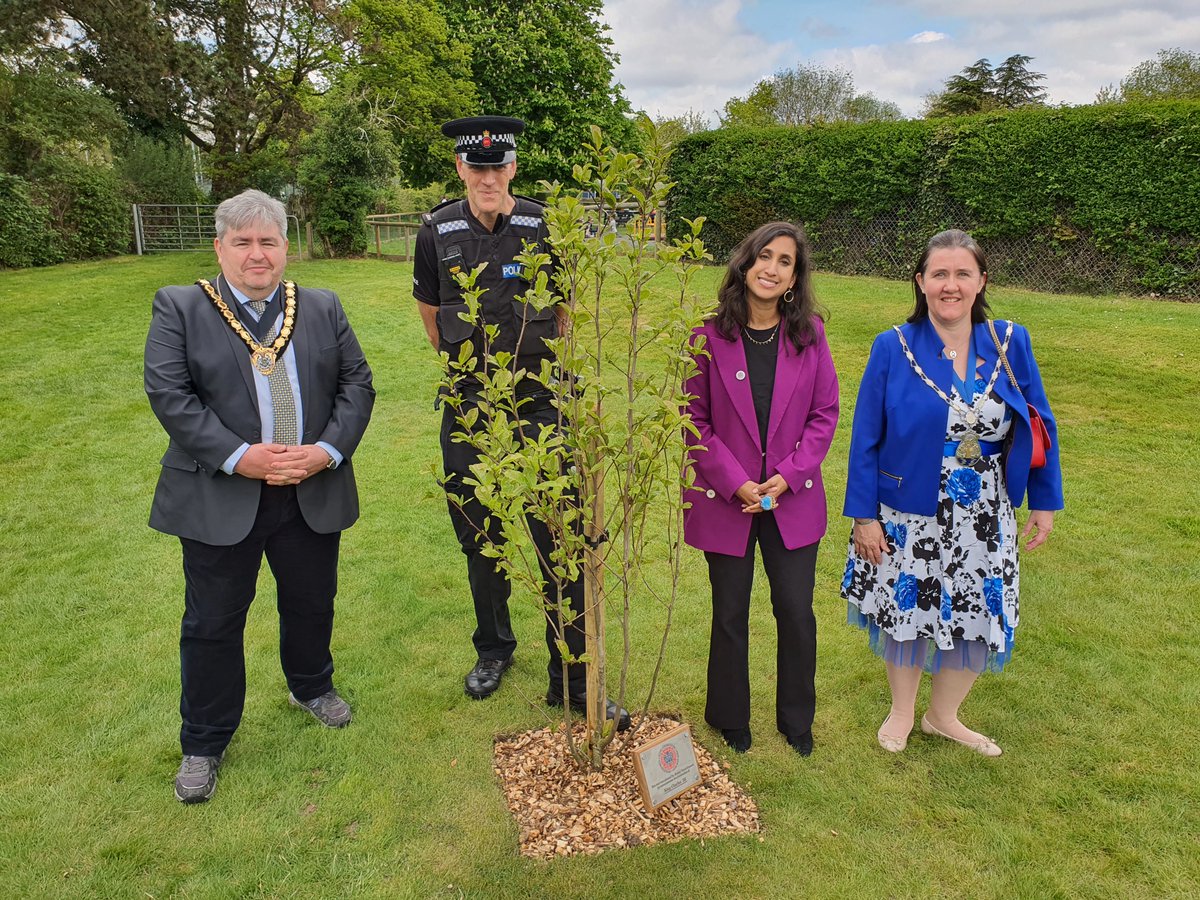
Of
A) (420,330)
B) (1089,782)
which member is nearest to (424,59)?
(420,330)

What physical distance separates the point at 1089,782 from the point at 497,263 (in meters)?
3.31

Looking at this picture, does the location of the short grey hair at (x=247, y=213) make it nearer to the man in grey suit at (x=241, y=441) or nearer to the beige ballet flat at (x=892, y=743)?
the man in grey suit at (x=241, y=441)

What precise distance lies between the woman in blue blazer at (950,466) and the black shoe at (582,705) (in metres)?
1.20

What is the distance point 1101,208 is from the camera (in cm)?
1366

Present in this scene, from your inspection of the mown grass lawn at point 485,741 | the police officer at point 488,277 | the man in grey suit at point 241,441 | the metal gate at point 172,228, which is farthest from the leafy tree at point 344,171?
the man in grey suit at point 241,441

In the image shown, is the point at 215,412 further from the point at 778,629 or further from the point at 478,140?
the point at 778,629

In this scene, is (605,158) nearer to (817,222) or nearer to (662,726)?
(662,726)

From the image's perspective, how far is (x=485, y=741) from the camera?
3611 mm

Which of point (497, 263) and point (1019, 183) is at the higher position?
point (1019, 183)

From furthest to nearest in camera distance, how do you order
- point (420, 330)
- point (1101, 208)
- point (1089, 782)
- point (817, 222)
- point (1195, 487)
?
point (817, 222), point (1101, 208), point (420, 330), point (1195, 487), point (1089, 782)

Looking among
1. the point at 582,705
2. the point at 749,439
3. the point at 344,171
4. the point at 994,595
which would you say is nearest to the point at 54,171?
the point at 344,171

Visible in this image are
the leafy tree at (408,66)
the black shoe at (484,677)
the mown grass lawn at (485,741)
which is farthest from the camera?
the leafy tree at (408,66)

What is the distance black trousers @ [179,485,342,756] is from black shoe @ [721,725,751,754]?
6.14 ft

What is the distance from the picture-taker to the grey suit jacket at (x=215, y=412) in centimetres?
300
